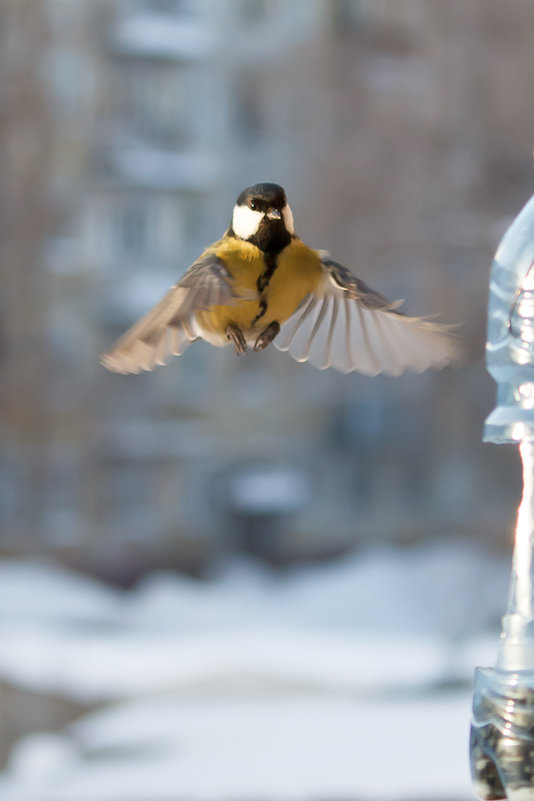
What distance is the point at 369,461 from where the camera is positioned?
10125 millimetres

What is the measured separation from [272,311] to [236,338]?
40 mm

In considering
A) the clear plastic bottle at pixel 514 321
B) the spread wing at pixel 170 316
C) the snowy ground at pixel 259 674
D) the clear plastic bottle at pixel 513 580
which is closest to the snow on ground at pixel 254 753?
the snowy ground at pixel 259 674

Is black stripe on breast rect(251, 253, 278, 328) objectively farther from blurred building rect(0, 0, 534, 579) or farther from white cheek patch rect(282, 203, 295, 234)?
blurred building rect(0, 0, 534, 579)

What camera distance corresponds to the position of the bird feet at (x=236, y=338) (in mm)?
935

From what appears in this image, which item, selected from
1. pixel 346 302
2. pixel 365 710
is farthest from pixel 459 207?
pixel 346 302

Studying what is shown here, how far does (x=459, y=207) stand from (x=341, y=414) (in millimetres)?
3713

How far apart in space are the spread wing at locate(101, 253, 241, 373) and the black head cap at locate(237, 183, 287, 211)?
6 centimetres

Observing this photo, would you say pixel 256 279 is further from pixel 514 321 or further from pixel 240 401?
pixel 240 401

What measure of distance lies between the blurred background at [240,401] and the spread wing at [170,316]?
5330 millimetres

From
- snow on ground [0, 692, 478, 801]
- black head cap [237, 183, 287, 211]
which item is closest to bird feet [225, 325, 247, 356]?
black head cap [237, 183, 287, 211]

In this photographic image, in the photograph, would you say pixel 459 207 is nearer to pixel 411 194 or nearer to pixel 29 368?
pixel 411 194

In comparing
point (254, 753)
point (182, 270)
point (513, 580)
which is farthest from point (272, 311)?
point (182, 270)

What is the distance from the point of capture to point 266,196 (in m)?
0.88

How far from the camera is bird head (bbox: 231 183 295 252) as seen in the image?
0.88 meters
